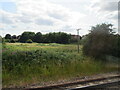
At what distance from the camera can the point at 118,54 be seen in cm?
1133

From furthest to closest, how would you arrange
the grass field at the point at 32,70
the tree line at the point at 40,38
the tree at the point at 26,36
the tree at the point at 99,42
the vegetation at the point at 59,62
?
the tree at the point at 26,36, the tree line at the point at 40,38, the tree at the point at 99,42, the vegetation at the point at 59,62, the grass field at the point at 32,70

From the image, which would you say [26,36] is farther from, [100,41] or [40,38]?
[100,41]

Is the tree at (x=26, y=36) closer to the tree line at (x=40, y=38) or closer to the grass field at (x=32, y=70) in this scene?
the tree line at (x=40, y=38)

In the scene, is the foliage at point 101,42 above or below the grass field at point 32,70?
above

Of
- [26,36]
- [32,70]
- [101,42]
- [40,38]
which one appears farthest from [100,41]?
[40,38]

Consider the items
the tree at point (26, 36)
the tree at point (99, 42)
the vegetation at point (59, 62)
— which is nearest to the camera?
the vegetation at point (59, 62)

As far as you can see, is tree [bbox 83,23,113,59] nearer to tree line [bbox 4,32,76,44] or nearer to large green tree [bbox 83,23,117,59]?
large green tree [bbox 83,23,117,59]

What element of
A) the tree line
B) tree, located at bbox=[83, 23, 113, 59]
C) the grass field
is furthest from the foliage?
the tree line

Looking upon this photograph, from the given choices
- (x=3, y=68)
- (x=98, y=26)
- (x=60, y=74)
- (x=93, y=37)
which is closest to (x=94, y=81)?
(x=60, y=74)

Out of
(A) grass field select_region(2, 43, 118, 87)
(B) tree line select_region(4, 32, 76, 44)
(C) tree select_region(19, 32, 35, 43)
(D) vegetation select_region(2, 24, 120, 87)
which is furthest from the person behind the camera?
(C) tree select_region(19, 32, 35, 43)

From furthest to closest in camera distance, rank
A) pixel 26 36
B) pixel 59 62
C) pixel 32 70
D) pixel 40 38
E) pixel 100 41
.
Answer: pixel 40 38
pixel 26 36
pixel 100 41
pixel 59 62
pixel 32 70

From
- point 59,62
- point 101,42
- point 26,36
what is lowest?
point 59,62

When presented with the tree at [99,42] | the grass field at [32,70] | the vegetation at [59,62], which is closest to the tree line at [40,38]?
the vegetation at [59,62]

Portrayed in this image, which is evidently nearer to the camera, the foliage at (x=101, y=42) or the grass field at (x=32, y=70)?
the grass field at (x=32, y=70)
